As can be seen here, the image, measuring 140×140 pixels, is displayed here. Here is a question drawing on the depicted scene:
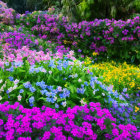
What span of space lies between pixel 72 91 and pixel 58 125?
37.1 inches

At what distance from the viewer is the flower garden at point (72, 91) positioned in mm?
1959

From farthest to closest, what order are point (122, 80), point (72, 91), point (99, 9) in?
point (99, 9), point (122, 80), point (72, 91)

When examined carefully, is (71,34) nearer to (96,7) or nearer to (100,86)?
(96,7)

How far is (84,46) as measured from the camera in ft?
23.9

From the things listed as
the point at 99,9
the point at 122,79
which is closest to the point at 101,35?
the point at 122,79

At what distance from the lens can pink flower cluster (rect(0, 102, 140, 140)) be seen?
6.06 feet

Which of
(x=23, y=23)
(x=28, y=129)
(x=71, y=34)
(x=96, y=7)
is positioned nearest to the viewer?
(x=28, y=129)

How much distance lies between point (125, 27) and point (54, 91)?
4.50 meters

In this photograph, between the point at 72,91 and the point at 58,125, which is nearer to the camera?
the point at 58,125

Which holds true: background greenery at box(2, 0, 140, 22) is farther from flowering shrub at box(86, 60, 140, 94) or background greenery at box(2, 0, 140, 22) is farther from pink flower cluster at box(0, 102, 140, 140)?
pink flower cluster at box(0, 102, 140, 140)

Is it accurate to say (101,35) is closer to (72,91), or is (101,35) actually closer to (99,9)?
(99,9)

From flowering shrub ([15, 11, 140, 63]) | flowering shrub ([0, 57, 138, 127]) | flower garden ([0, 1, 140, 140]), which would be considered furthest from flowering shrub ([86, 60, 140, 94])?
flowering shrub ([15, 11, 140, 63])

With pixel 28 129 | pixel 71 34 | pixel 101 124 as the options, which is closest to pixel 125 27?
pixel 71 34

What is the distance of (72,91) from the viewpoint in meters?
2.94
